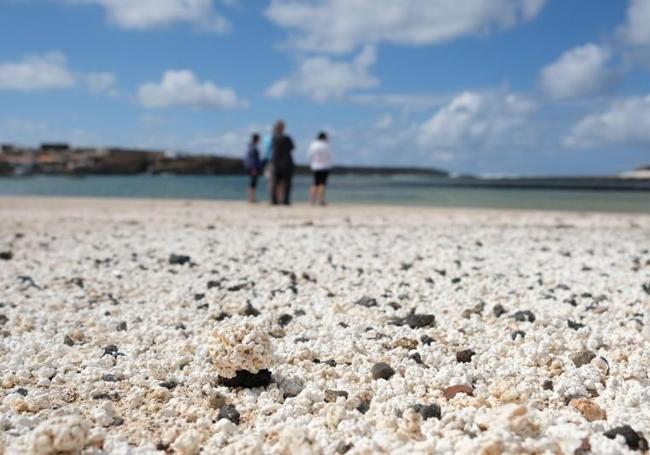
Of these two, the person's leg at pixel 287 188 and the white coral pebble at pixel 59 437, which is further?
the person's leg at pixel 287 188

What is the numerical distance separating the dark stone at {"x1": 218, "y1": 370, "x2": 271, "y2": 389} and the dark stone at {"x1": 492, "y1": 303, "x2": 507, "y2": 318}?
94.2 inches

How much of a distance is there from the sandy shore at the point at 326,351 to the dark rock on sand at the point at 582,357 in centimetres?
1

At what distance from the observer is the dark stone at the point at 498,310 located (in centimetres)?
509

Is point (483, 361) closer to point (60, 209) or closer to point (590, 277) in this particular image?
point (590, 277)

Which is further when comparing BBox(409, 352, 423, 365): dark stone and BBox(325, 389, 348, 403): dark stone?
BBox(409, 352, 423, 365): dark stone

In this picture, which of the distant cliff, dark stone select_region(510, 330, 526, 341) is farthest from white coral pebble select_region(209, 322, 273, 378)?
the distant cliff

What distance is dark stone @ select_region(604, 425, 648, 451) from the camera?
106 inches

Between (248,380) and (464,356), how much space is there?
1.48m

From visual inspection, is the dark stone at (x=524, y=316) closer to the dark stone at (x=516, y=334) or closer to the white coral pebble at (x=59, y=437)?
the dark stone at (x=516, y=334)

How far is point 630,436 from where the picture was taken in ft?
8.95

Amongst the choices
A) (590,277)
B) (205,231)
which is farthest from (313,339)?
(205,231)

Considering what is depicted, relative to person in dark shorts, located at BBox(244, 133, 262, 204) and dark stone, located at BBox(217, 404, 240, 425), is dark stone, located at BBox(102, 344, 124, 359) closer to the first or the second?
dark stone, located at BBox(217, 404, 240, 425)

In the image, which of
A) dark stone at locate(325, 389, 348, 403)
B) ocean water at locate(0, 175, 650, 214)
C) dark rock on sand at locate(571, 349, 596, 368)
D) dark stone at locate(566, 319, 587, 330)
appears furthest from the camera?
ocean water at locate(0, 175, 650, 214)

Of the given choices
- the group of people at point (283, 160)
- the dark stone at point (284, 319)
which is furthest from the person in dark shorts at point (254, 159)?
the dark stone at point (284, 319)
